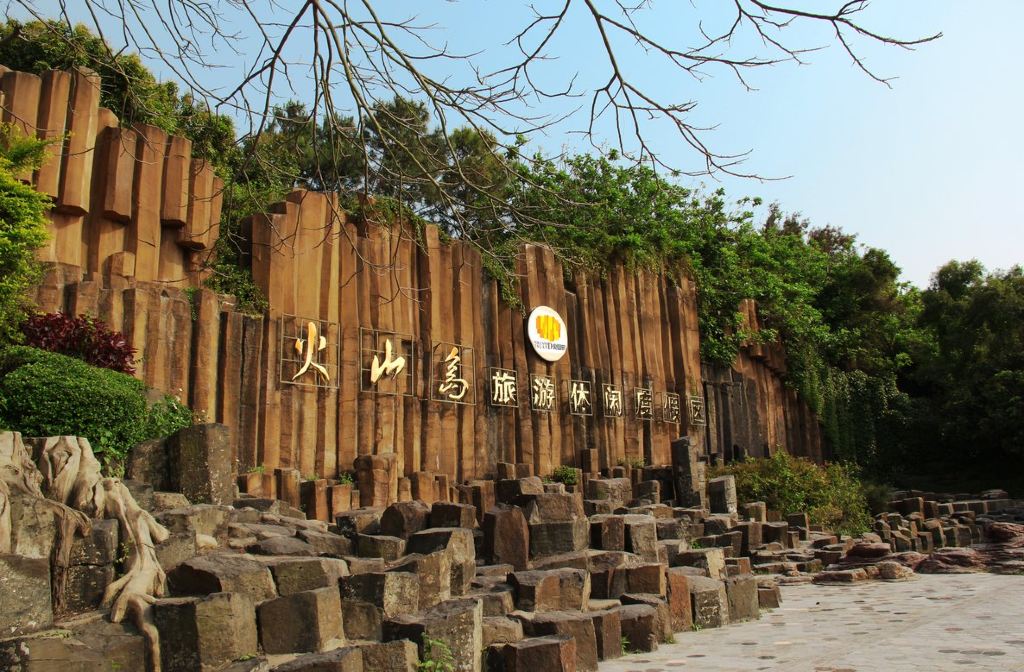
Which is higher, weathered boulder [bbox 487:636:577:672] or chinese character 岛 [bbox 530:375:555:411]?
chinese character 岛 [bbox 530:375:555:411]

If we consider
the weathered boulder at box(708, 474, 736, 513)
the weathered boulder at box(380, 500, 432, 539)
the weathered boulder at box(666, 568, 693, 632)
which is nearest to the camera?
the weathered boulder at box(666, 568, 693, 632)

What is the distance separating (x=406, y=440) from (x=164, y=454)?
5388 millimetres

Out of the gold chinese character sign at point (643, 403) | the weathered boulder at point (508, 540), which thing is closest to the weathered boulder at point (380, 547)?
the weathered boulder at point (508, 540)

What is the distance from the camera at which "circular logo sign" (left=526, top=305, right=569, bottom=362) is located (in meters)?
15.8

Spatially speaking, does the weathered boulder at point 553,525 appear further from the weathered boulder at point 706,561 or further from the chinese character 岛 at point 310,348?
the chinese character 岛 at point 310,348

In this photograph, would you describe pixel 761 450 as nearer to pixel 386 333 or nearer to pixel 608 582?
pixel 386 333

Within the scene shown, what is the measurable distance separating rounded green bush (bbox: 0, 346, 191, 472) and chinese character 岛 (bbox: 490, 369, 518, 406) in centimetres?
660

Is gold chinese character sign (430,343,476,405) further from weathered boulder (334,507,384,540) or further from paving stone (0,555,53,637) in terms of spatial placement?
paving stone (0,555,53,637)

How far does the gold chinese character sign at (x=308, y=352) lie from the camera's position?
1191cm

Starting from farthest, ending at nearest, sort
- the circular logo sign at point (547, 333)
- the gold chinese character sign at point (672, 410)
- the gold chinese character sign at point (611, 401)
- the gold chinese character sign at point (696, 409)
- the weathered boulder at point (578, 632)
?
1. the gold chinese character sign at point (696, 409)
2. the gold chinese character sign at point (672, 410)
3. the gold chinese character sign at point (611, 401)
4. the circular logo sign at point (547, 333)
5. the weathered boulder at point (578, 632)

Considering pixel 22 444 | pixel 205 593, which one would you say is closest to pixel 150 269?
pixel 22 444

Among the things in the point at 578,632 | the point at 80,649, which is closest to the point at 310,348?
the point at 578,632

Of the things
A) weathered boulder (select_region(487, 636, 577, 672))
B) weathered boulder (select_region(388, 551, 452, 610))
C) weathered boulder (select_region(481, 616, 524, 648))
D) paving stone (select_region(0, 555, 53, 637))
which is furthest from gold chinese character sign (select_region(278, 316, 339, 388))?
weathered boulder (select_region(487, 636, 577, 672))

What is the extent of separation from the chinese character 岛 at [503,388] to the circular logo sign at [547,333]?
0.91m
